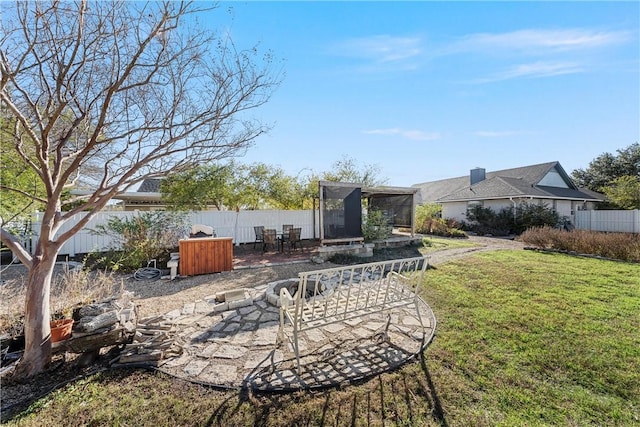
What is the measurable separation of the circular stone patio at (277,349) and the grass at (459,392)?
16 cm

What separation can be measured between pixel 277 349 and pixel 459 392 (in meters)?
1.96

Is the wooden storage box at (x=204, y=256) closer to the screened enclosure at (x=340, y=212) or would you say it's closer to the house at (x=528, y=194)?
the screened enclosure at (x=340, y=212)

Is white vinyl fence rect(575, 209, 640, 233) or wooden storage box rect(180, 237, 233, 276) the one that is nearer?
wooden storage box rect(180, 237, 233, 276)

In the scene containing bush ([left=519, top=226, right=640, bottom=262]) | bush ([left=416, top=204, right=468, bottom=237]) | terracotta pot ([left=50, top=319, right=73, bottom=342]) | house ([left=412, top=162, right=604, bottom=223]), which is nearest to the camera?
terracotta pot ([left=50, top=319, right=73, bottom=342])

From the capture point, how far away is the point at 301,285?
9.18ft

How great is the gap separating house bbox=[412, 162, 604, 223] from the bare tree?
15.5 m

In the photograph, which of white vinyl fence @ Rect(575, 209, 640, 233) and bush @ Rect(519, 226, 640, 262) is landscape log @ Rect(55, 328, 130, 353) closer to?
bush @ Rect(519, 226, 640, 262)

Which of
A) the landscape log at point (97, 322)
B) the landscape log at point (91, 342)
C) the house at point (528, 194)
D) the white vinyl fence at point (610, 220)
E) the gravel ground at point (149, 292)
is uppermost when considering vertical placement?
the house at point (528, 194)

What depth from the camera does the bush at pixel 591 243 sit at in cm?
841

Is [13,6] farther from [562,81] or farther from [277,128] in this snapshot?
[562,81]

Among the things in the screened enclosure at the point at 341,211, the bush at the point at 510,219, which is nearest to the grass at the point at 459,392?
the screened enclosure at the point at 341,211

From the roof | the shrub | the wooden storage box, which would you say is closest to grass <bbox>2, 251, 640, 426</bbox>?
the wooden storage box

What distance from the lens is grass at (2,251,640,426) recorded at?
213 centimetres

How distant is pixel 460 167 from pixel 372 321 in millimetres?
28220
